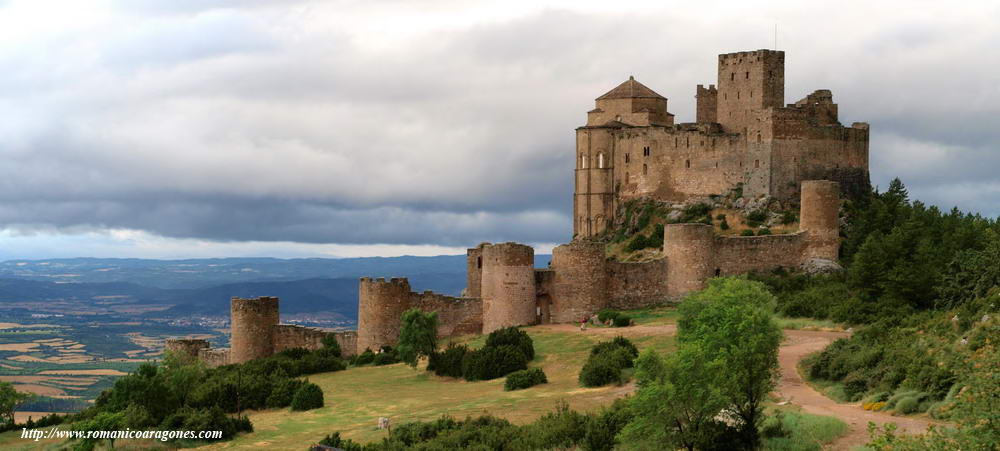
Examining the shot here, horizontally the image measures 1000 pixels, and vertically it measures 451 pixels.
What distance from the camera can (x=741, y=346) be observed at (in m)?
23.9

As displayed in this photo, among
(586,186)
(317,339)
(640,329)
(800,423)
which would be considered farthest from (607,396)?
(586,186)

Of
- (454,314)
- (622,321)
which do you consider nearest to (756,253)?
(622,321)

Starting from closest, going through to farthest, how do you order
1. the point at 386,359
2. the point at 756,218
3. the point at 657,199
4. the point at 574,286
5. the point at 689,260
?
the point at 386,359
the point at 574,286
the point at 689,260
the point at 756,218
the point at 657,199

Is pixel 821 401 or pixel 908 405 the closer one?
pixel 908 405

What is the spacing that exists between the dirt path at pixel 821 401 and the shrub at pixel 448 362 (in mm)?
10680

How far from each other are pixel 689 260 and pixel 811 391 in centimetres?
1741

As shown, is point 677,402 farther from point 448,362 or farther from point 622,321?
point 622,321

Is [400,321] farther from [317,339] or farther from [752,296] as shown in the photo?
[752,296]

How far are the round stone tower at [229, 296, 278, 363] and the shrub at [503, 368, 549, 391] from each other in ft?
48.2

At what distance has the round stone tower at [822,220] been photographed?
4781cm

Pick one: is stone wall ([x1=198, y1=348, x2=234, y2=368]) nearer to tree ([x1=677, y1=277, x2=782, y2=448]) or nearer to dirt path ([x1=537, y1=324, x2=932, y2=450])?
dirt path ([x1=537, y1=324, x2=932, y2=450])

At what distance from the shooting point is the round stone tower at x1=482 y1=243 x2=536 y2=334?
140 feet

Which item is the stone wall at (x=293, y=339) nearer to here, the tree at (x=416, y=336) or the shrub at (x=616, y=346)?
the tree at (x=416, y=336)

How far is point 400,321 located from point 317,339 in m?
4.55
